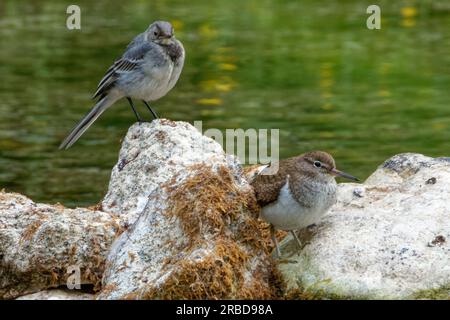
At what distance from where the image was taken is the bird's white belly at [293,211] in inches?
358

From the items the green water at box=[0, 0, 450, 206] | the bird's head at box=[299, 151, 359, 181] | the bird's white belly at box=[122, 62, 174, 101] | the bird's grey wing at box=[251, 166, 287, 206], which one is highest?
the bird's white belly at box=[122, 62, 174, 101]

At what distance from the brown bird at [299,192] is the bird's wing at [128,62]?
248 cm

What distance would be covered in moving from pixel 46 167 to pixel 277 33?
9183mm

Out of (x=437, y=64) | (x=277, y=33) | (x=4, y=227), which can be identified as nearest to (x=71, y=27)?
(x=277, y=33)

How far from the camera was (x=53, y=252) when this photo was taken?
9.53 m

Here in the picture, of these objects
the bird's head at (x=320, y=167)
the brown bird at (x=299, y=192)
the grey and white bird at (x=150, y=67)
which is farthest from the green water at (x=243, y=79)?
the bird's head at (x=320, y=167)

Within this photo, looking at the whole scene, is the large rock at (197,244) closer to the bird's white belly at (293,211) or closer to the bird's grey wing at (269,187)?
the bird's grey wing at (269,187)

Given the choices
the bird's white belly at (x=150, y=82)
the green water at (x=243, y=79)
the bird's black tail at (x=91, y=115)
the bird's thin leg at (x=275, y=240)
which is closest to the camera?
the bird's thin leg at (x=275, y=240)

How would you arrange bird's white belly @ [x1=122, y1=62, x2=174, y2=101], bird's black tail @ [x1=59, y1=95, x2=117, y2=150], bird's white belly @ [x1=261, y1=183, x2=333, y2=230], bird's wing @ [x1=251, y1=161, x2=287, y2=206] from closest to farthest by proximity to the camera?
bird's white belly @ [x1=261, y1=183, x2=333, y2=230] → bird's wing @ [x1=251, y1=161, x2=287, y2=206] → bird's white belly @ [x1=122, y1=62, x2=174, y2=101] → bird's black tail @ [x1=59, y1=95, x2=117, y2=150]

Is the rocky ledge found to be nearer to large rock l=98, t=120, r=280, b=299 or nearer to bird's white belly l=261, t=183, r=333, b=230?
large rock l=98, t=120, r=280, b=299

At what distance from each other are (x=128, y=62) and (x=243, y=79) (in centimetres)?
999

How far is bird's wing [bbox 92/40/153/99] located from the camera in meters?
11.3

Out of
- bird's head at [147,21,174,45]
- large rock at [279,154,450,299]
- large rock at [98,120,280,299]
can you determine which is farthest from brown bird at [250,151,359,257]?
bird's head at [147,21,174,45]
